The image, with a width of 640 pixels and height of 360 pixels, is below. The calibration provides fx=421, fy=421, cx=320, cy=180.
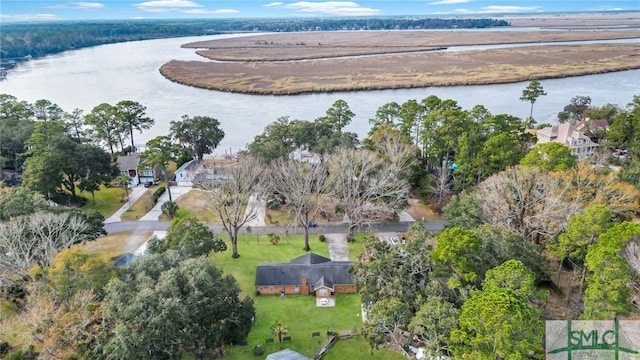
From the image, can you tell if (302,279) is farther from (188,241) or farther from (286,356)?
(188,241)

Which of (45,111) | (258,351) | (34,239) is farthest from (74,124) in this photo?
(258,351)

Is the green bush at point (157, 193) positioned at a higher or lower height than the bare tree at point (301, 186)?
lower

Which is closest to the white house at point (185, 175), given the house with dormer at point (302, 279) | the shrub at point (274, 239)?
the shrub at point (274, 239)

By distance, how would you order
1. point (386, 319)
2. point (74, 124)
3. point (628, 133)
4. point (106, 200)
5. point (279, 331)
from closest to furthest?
1. point (386, 319)
2. point (279, 331)
3. point (106, 200)
4. point (628, 133)
5. point (74, 124)

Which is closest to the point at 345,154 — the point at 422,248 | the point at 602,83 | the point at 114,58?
the point at 422,248

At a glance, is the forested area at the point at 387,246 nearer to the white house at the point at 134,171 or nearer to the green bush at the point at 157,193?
the white house at the point at 134,171
